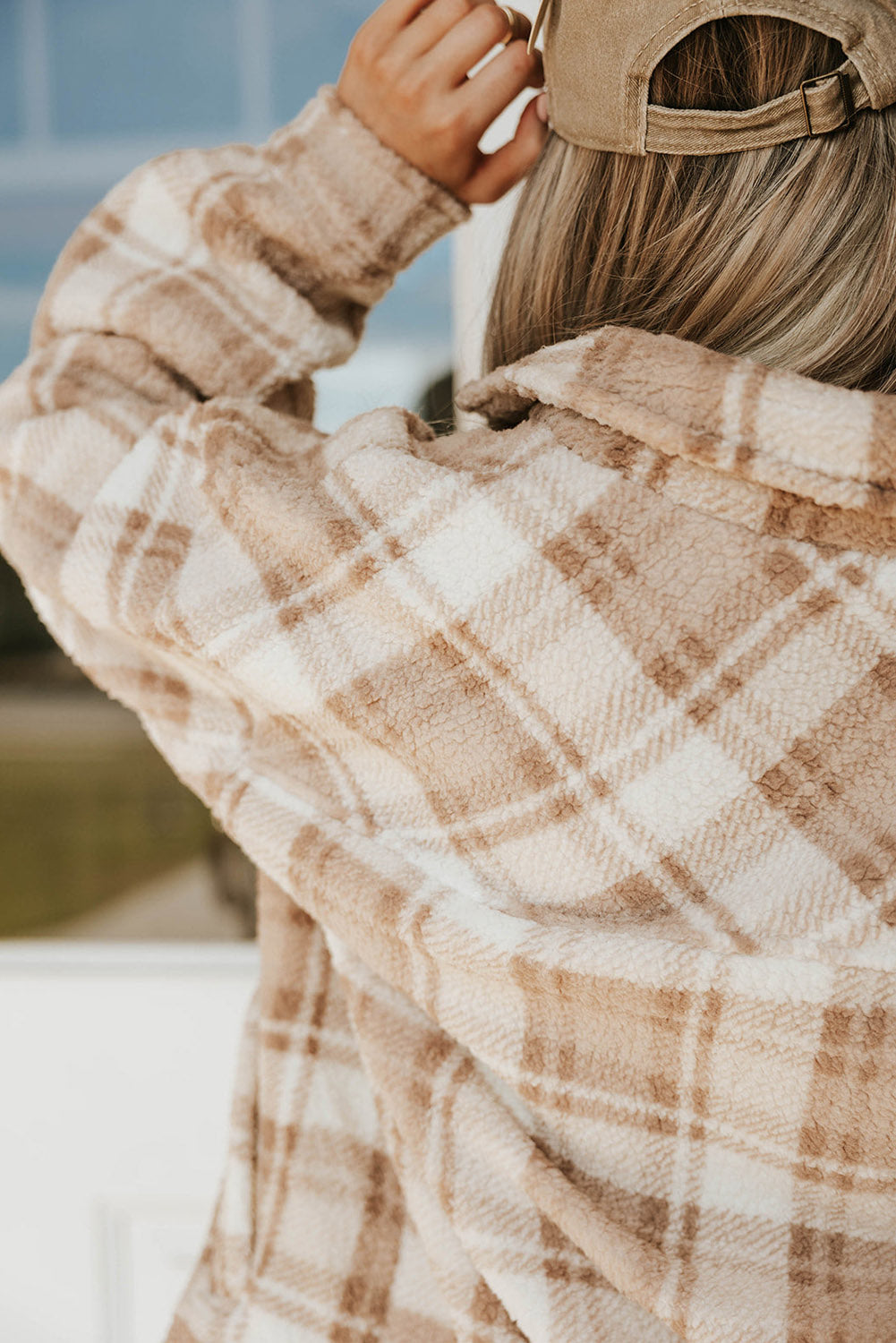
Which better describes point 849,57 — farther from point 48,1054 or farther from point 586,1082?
point 48,1054

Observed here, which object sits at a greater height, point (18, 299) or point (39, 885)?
point (18, 299)

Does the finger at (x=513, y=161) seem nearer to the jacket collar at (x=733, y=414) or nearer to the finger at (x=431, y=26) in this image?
the finger at (x=431, y=26)

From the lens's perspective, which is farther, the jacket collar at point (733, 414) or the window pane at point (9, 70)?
the window pane at point (9, 70)

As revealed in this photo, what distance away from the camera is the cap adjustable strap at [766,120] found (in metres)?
0.38

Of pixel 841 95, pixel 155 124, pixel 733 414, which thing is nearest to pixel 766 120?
pixel 841 95

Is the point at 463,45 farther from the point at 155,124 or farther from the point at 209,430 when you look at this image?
the point at 155,124

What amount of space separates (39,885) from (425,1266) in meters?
0.68

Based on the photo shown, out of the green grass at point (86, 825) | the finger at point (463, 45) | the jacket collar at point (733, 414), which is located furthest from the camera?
the green grass at point (86, 825)

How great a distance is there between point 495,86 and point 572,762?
36 centimetres

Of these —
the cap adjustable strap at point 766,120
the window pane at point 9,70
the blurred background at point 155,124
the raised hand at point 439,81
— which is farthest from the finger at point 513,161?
the window pane at point 9,70

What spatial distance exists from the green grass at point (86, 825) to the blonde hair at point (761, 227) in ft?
2.54

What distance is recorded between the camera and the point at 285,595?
16.4 inches

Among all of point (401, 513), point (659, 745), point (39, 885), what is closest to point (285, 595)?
point (401, 513)

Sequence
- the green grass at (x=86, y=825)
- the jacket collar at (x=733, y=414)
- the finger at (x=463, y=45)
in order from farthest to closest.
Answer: the green grass at (x=86, y=825) → the finger at (x=463, y=45) → the jacket collar at (x=733, y=414)
